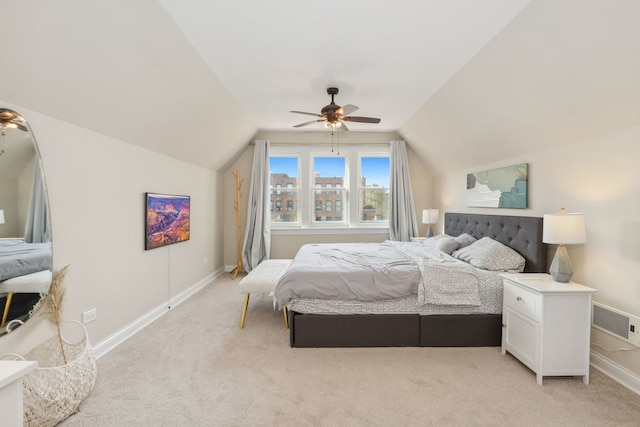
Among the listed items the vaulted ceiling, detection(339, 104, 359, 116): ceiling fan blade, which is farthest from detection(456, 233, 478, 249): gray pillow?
detection(339, 104, 359, 116): ceiling fan blade

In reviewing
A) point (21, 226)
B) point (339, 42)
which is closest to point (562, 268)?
point (339, 42)

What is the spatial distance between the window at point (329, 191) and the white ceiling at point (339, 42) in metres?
2.17

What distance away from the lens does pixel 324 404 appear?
197 cm

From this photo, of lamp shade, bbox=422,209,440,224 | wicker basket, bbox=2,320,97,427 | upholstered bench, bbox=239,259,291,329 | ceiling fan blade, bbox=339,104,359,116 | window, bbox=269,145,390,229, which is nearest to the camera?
wicker basket, bbox=2,320,97,427

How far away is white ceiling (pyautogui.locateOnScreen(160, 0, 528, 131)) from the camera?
2074 millimetres

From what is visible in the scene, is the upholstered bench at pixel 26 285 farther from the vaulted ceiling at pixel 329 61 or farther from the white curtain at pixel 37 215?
the vaulted ceiling at pixel 329 61

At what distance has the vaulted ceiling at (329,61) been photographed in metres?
1.78

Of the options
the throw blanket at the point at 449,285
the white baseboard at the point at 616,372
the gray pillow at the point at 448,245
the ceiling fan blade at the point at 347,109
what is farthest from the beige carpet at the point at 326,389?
the ceiling fan blade at the point at 347,109

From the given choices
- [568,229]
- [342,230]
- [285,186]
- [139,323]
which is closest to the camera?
[568,229]

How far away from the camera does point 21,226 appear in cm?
187

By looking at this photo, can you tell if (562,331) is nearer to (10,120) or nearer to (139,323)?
(139,323)

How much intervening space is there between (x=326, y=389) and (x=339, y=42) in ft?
9.11

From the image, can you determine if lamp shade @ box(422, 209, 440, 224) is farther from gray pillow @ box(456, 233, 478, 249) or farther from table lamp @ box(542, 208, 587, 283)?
table lamp @ box(542, 208, 587, 283)

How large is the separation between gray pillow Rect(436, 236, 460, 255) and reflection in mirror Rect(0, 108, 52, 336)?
3.88 meters
